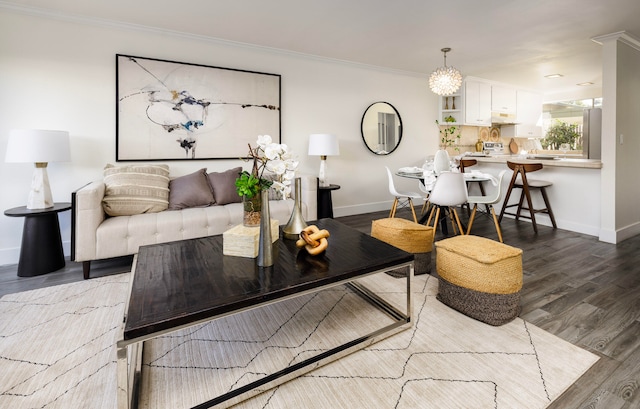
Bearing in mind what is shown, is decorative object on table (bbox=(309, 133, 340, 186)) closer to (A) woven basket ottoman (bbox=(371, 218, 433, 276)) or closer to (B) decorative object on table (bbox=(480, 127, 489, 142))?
(A) woven basket ottoman (bbox=(371, 218, 433, 276))

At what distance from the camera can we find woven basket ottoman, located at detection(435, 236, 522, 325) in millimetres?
1900

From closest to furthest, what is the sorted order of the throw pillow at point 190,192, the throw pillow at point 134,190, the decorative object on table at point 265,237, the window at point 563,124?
the decorative object on table at point 265,237 < the throw pillow at point 134,190 < the throw pillow at point 190,192 < the window at point 563,124

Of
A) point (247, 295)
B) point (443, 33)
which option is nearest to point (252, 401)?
point (247, 295)

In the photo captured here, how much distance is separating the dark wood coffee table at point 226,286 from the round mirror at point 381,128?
3.32m

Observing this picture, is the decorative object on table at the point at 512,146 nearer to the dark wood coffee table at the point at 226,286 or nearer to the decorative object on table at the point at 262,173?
the dark wood coffee table at the point at 226,286

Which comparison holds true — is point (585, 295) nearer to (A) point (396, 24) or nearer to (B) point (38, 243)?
(A) point (396, 24)

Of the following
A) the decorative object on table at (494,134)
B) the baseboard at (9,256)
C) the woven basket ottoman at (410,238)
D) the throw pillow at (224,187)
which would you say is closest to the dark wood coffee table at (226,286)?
the woven basket ottoman at (410,238)

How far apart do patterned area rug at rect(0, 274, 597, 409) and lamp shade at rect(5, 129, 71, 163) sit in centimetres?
119

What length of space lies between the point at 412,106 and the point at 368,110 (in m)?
1.01

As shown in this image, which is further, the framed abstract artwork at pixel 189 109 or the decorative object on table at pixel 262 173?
the framed abstract artwork at pixel 189 109

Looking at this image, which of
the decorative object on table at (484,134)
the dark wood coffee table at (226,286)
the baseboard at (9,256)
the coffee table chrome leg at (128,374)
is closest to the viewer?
the coffee table chrome leg at (128,374)

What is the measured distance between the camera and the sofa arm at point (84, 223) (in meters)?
2.58

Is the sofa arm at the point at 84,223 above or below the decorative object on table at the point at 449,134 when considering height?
below

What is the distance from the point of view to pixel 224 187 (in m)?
3.50
